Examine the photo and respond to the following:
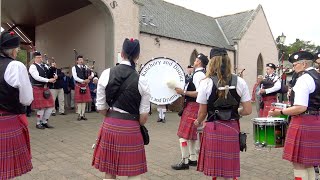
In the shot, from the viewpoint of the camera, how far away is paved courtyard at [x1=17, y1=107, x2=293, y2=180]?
14.8ft

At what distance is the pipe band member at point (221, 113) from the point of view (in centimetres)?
327

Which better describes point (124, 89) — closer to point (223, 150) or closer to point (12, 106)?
point (12, 106)

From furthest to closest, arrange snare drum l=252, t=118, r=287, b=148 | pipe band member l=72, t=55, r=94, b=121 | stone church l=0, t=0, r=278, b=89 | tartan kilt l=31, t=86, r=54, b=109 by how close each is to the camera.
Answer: stone church l=0, t=0, r=278, b=89 < pipe band member l=72, t=55, r=94, b=121 < tartan kilt l=31, t=86, r=54, b=109 < snare drum l=252, t=118, r=287, b=148

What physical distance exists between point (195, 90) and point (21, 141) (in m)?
2.51

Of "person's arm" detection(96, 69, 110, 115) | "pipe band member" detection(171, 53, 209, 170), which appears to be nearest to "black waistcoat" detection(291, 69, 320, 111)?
"pipe band member" detection(171, 53, 209, 170)

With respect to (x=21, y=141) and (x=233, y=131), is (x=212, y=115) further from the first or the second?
(x=21, y=141)

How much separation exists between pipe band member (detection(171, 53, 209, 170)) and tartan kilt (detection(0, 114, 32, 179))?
2.28 metres

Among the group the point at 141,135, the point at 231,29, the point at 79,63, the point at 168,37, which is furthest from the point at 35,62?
the point at 231,29

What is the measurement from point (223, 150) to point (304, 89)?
1073 mm

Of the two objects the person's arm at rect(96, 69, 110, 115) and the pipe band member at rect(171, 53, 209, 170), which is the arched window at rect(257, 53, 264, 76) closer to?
the pipe band member at rect(171, 53, 209, 170)

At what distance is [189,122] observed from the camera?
485 cm

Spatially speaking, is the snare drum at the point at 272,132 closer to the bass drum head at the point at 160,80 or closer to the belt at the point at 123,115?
the bass drum head at the point at 160,80

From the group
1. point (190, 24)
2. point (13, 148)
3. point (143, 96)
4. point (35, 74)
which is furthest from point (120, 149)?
point (190, 24)

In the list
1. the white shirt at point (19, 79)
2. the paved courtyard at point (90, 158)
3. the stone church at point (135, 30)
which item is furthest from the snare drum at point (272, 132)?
the stone church at point (135, 30)
